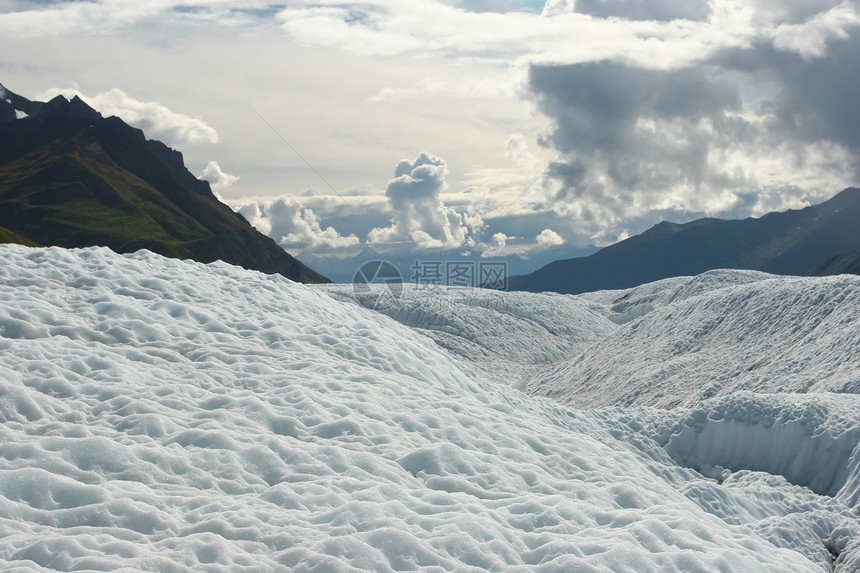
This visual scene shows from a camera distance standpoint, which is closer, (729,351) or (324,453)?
(324,453)

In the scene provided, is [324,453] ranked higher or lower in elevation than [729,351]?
higher

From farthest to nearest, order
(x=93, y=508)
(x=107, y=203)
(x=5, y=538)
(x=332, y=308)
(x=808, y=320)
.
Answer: (x=107, y=203)
(x=808, y=320)
(x=332, y=308)
(x=93, y=508)
(x=5, y=538)

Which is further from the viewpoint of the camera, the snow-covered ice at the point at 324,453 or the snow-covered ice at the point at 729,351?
the snow-covered ice at the point at 729,351

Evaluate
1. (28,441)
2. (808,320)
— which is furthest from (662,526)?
(808,320)

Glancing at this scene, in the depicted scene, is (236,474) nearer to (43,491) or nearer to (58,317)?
(43,491)

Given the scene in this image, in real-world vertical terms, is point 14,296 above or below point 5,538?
above

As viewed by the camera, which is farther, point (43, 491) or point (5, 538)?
point (43, 491)

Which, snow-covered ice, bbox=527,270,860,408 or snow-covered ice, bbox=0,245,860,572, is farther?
snow-covered ice, bbox=527,270,860,408

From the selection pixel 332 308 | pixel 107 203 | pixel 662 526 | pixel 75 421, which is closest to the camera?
pixel 662 526
